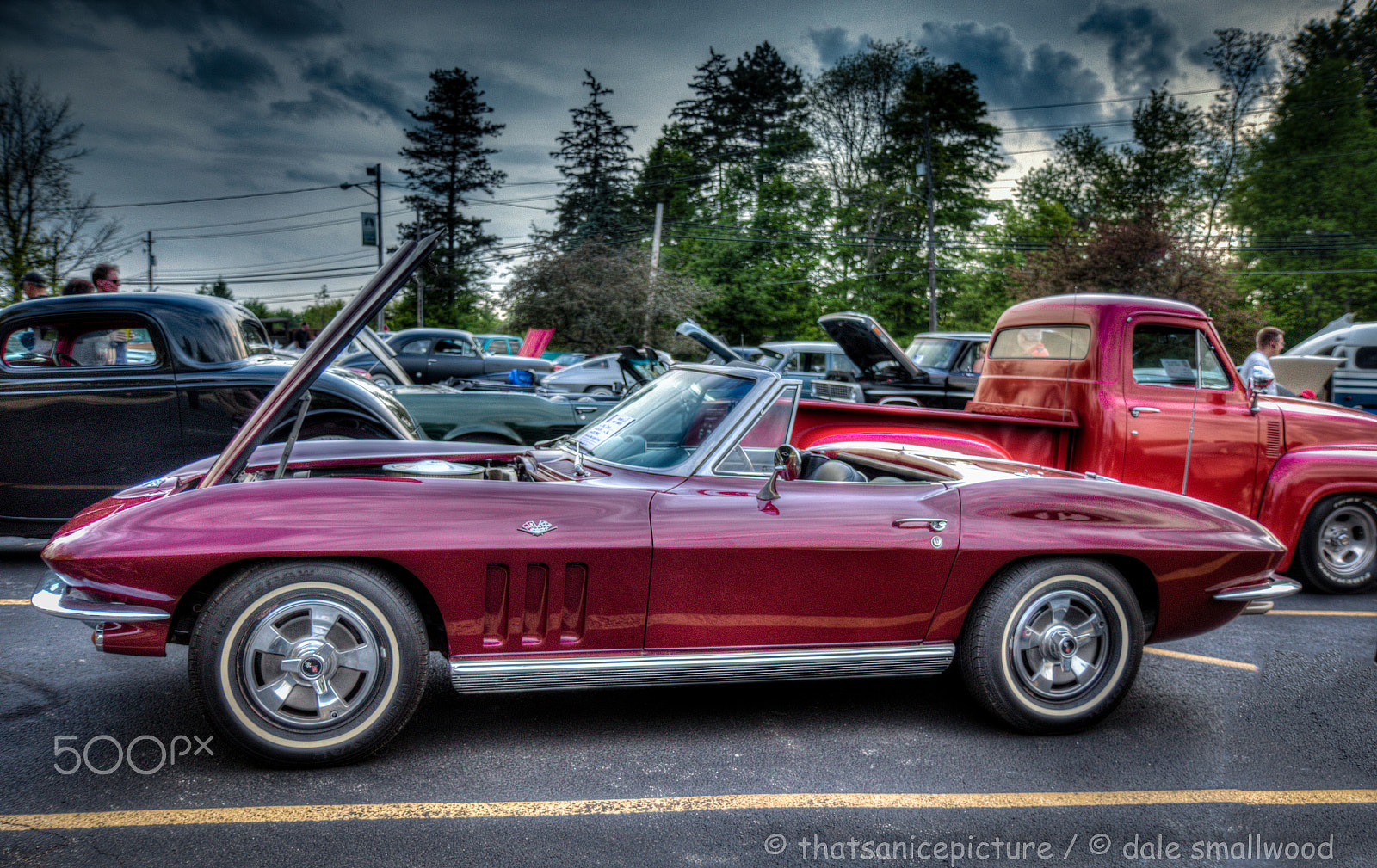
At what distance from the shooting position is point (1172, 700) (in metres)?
3.77

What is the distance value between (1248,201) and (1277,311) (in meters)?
4.91

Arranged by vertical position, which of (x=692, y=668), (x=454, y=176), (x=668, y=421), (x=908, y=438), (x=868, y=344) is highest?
(x=454, y=176)

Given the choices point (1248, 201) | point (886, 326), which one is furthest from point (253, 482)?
point (1248, 201)

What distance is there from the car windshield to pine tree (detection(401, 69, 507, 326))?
4067 centimetres

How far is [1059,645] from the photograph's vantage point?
3.25m

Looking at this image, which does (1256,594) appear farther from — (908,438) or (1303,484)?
(1303,484)

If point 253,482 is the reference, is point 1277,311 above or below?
above

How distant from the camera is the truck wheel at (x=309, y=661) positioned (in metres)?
2.64

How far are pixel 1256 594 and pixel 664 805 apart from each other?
2627 mm

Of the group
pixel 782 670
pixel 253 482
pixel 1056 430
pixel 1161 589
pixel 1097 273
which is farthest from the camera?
pixel 1097 273

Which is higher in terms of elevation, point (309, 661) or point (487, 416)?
point (487, 416)

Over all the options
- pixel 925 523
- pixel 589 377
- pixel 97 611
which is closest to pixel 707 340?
pixel 925 523

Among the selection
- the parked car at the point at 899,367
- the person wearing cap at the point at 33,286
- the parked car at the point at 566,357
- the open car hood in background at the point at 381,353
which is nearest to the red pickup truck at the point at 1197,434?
the parked car at the point at 899,367

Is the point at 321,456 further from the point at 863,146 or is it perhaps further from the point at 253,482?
the point at 863,146
